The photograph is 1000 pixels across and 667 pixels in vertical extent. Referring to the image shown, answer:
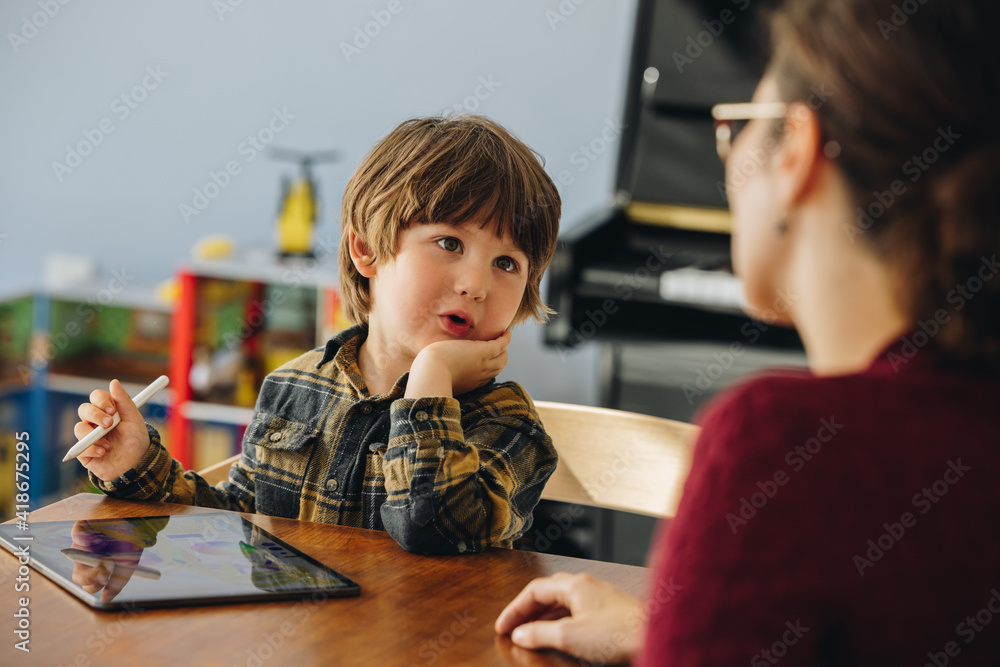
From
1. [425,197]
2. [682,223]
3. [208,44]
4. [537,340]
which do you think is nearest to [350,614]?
[425,197]

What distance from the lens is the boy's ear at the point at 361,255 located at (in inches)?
47.0

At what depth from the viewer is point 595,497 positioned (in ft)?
3.99

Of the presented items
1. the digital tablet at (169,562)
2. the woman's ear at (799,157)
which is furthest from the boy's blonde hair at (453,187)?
the woman's ear at (799,157)

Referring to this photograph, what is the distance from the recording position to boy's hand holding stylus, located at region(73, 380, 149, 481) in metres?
1.00

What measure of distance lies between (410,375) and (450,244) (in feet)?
0.61

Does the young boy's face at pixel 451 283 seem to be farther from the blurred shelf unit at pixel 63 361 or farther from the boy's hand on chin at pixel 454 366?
the blurred shelf unit at pixel 63 361

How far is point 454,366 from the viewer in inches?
41.2

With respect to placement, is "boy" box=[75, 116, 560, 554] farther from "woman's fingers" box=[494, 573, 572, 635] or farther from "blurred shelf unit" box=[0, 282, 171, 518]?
"blurred shelf unit" box=[0, 282, 171, 518]

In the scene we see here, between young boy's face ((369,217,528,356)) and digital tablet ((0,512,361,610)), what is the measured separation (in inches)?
13.2

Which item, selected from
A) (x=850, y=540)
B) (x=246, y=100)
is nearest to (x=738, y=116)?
(x=850, y=540)

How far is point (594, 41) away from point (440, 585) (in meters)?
2.81

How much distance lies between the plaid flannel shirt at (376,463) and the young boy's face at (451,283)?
7 cm

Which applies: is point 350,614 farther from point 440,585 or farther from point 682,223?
point 682,223

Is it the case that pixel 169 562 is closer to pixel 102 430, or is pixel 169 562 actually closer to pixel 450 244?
pixel 102 430
